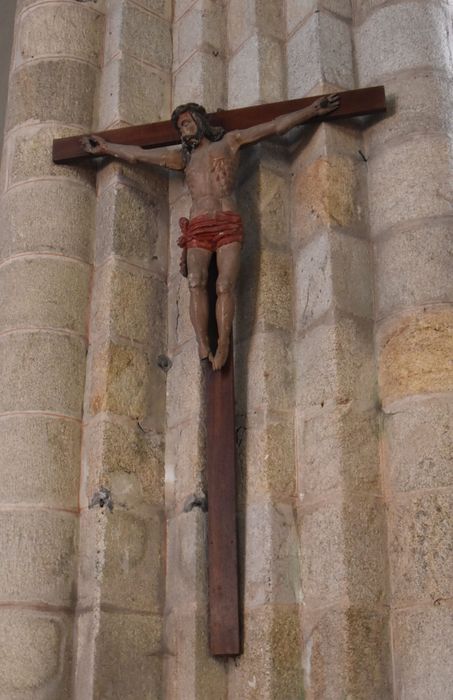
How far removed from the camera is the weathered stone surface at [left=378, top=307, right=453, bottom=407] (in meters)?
3.31

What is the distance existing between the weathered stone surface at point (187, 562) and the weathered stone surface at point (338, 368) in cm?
56

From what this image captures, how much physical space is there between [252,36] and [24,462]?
200cm

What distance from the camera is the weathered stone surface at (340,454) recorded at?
3270 millimetres

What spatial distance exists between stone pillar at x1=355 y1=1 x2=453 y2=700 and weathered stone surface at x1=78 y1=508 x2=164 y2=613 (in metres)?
0.88

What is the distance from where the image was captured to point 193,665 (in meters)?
3.31

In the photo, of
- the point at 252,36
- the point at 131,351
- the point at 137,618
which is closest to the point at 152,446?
the point at 131,351

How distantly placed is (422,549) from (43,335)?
1.63 meters

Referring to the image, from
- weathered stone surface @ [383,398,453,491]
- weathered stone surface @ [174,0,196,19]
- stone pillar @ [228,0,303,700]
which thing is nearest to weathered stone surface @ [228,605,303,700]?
stone pillar @ [228,0,303,700]

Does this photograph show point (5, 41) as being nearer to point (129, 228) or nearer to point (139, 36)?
point (139, 36)

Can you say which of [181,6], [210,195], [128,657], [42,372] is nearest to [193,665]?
[128,657]

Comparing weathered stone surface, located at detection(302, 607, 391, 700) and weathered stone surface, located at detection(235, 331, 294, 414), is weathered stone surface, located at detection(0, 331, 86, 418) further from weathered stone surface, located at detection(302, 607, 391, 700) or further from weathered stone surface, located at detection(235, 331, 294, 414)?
weathered stone surface, located at detection(302, 607, 391, 700)

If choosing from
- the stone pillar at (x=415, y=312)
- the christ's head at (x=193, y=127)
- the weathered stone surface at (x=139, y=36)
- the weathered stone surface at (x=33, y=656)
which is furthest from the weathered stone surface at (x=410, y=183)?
the weathered stone surface at (x=33, y=656)

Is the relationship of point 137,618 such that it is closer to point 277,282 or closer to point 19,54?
point 277,282

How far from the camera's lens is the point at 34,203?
4.07m
